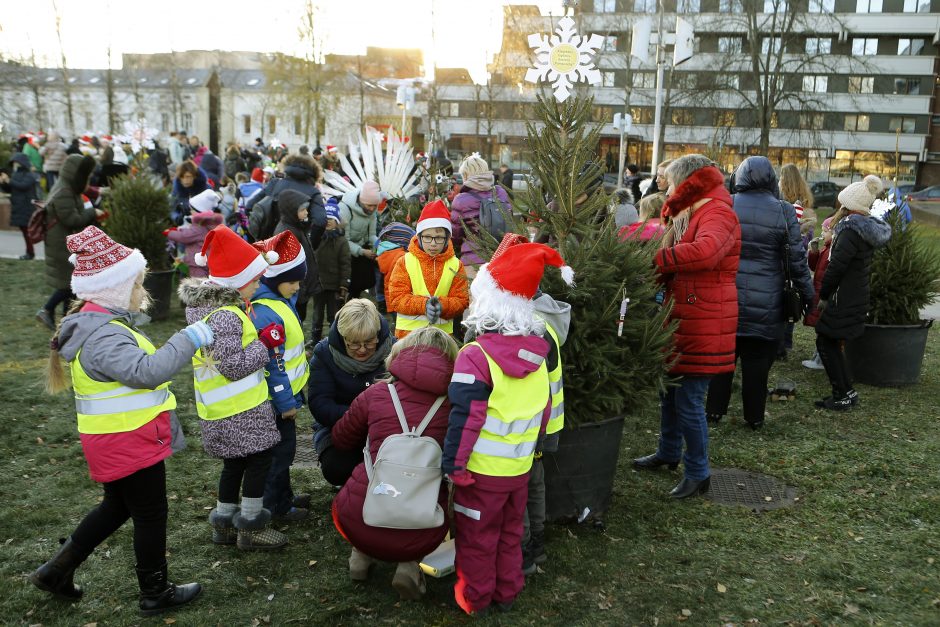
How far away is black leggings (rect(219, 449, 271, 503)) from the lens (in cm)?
419

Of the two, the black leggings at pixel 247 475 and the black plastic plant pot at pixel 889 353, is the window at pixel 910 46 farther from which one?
the black leggings at pixel 247 475

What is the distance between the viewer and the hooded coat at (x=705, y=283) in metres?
5.01

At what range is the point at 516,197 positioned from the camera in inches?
196

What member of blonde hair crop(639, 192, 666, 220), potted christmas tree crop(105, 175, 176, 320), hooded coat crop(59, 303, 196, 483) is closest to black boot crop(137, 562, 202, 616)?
hooded coat crop(59, 303, 196, 483)

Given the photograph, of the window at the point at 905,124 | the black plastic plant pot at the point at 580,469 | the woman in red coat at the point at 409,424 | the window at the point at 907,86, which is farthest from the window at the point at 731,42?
the woman in red coat at the point at 409,424

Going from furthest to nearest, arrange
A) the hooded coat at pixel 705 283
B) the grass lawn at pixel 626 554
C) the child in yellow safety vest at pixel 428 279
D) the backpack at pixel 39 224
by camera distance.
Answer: the backpack at pixel 39 224 → the child in yellow safety vest at pixel 428 279 → the hooded coat at pixel 705 283 → the grass lawn at pixel 626 554

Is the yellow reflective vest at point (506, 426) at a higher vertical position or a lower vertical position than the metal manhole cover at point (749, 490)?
higher

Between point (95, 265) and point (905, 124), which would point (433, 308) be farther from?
point (905, 124)

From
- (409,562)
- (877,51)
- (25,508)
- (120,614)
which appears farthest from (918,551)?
(877,51)

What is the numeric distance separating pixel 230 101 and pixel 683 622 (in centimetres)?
7770

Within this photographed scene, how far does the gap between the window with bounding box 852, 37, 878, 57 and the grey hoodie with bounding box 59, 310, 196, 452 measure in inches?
2610

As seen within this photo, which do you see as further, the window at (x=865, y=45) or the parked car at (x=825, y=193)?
the window at (x=865, y=45)

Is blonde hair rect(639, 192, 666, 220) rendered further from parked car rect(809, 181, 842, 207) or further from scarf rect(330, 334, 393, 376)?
parked car rect(809, 181, 842, 207)

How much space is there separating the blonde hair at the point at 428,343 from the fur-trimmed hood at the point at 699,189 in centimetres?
220
